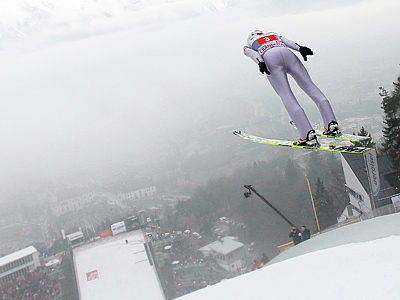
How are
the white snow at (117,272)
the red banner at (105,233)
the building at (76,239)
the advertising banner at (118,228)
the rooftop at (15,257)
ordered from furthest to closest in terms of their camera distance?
the red banner at (105,233)
the advertising banner at (118,228)
the building at (76,239)
the rooftop at (15,257)
the white snow at (117,272)

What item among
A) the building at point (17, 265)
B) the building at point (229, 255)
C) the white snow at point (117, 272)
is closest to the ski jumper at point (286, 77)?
the building at point (229, 255)

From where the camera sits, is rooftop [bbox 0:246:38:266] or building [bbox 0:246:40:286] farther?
rooftop [bbox 0:246:38:266]

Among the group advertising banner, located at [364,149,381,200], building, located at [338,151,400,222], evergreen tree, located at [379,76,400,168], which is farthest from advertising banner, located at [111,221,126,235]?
advertising banner, located at [364,149,381,200]

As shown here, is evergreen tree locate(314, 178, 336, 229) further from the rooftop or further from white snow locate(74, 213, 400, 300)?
the rooftop

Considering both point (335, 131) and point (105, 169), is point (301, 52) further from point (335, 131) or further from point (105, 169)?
point (105, 169)

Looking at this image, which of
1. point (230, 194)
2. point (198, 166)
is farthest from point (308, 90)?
point (198, 166)

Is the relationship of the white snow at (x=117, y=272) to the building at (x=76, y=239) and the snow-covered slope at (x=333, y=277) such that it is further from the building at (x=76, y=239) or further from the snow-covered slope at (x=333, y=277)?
the snow-covered slope at (x=333, y=277)

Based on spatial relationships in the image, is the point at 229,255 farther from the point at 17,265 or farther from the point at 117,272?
the point at 17,265

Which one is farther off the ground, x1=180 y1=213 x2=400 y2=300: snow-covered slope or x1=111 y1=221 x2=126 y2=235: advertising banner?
x1=180 y1=213 x2=400 y2=300: snow-covered slope
